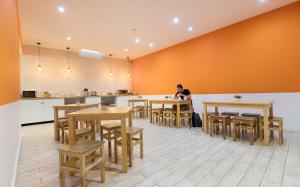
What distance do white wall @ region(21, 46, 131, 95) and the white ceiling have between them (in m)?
0.74

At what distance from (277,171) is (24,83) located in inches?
295

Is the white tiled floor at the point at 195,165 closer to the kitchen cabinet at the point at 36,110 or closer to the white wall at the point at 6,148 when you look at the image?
the white wall at the point at 6,148

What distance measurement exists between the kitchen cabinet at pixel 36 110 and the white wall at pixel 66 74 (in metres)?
0.80

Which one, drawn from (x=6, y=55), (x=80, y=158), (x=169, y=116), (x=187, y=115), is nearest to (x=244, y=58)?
(x=187, y=115)

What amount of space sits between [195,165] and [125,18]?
374 centimetres

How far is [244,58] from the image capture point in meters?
4.46

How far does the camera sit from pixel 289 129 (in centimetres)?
382

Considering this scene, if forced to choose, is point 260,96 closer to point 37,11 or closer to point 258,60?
point 258,60

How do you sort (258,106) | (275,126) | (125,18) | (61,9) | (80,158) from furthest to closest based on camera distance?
(125,18) < (61,9) < (275,126) < (258,106) < (80,158)

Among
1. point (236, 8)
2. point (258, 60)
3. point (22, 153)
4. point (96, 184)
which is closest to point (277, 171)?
point (96, 184)

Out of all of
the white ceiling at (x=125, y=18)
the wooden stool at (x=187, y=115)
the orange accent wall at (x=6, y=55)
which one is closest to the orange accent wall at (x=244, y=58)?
the white ceiling at (x=125, y=18)

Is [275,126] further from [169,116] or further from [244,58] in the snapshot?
[169,116]

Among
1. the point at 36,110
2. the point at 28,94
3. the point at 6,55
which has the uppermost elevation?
the point at 6,55

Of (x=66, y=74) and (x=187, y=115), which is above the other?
(x=66, y=74)
